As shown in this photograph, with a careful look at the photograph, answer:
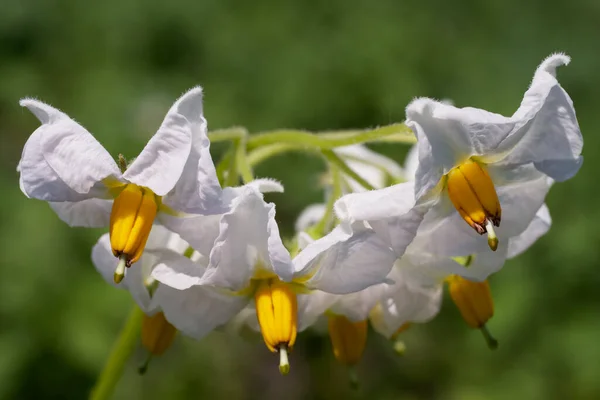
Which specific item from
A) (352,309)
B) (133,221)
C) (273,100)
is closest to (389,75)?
(273,100)

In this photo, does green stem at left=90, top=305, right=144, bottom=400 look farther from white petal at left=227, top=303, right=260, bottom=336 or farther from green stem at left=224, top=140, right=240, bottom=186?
green stem at left=224, top=140, right=240, bottom=186

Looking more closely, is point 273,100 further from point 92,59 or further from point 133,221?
point 133,221

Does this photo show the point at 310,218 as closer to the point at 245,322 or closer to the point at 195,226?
the point at 245,322

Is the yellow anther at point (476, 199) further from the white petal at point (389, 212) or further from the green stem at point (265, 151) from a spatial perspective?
the green stem at point (265, 151)

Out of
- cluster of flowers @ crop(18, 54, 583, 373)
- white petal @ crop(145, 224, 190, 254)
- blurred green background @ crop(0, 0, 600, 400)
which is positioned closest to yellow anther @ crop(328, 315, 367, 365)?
cluster of flowers @ crop(18, 54, 583, 373)

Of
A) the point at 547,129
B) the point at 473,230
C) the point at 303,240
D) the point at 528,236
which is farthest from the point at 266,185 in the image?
the point at 528,236
